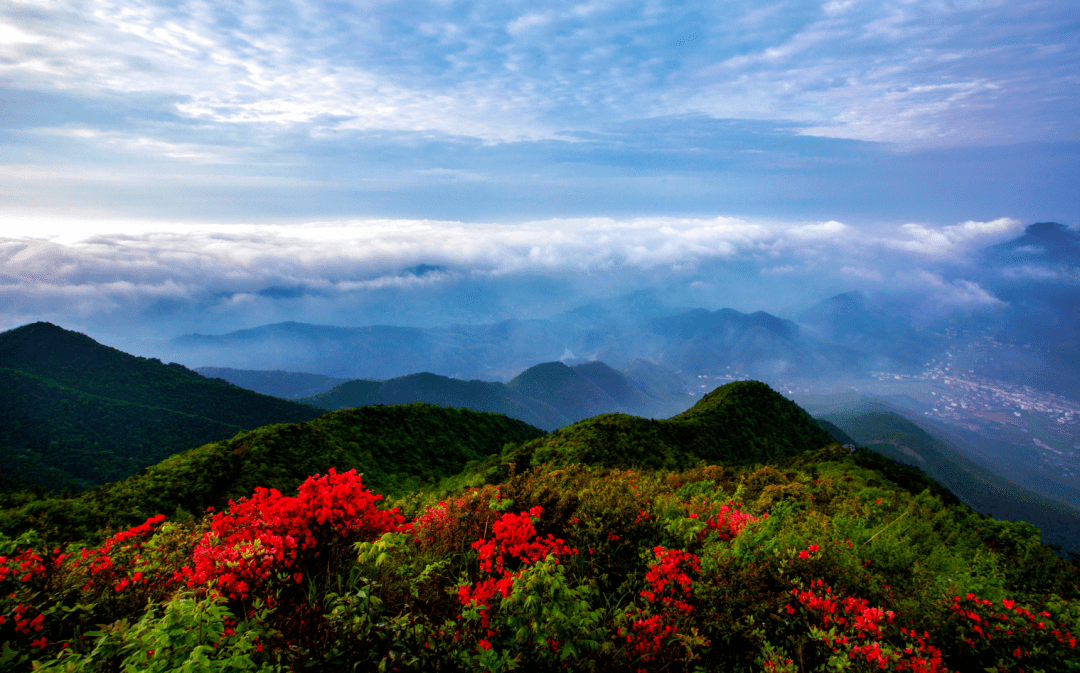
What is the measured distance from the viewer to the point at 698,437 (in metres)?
30.2

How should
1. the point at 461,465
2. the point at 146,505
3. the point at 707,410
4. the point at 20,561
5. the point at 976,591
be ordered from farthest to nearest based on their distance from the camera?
the point at 707,410, the point at 461,465, the point at 146,505, the point at 976,591, the point at 20,561

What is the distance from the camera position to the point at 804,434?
39219mm

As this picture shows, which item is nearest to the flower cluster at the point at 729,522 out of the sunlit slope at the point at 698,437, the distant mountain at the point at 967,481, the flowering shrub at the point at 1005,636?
the flowering shrub at the point at 1005,636

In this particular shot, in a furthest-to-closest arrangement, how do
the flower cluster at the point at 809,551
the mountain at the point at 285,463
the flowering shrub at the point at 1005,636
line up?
the mountain at the point at 285,463 < the flower cluster at the point at 809,551 < the flowering shrub at the point at 1005,636

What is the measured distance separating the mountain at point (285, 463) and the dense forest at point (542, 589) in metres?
9.92

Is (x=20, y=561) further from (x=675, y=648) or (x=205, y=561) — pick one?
(x=675, y=648)

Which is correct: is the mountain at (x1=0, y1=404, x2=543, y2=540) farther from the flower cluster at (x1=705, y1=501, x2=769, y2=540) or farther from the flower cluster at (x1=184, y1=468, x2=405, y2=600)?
the flower cluster at (x1=705, y1=501, x2=769, y2=540)

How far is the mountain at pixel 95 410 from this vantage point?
46.3 meters

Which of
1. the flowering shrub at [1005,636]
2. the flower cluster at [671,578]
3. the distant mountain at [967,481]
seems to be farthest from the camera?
the distant mountain at [967,481]

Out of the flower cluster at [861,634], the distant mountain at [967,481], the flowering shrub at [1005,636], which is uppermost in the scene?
the flower cluster at [861,634]

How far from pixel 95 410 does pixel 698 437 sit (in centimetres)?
7783

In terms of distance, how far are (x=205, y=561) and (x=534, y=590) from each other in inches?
152


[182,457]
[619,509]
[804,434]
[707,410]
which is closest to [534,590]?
[619,509]

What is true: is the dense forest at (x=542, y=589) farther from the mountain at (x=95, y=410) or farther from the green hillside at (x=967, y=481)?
the green hillside at (x=967, y=481)
